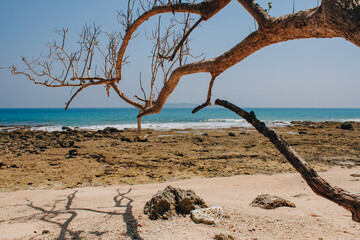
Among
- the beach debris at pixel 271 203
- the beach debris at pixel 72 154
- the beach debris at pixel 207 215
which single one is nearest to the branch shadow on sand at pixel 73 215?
the beach debris at pixel 207 215

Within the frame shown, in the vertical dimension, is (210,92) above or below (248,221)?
above

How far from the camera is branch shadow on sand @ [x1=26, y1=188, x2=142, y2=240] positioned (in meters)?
3.62

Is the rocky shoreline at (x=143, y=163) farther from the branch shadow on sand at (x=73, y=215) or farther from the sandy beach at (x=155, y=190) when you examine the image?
the branch shadow on sand at (x=73, y=215)

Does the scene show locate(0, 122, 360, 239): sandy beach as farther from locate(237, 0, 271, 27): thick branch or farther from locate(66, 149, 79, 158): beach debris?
locate(237, 0, 271, 27): thick branch

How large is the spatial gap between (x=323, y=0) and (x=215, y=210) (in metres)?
3.15

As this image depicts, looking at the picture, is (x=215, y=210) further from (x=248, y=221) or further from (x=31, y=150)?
(x=31, y=150)

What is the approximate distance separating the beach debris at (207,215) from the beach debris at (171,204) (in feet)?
0.62

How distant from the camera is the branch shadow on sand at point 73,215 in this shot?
3615mm

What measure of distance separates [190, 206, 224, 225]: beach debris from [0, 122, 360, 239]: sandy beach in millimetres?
102

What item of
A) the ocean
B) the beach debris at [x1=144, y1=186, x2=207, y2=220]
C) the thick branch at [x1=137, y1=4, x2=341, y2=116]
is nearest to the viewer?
the thick branch at [x1=137, y1=4, x2=341, y2=116]

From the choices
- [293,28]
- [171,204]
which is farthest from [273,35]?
[171,204]

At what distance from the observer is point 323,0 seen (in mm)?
2045

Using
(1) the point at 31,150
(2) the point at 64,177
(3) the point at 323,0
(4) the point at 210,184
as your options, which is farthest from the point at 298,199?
(1) the point at 31,150

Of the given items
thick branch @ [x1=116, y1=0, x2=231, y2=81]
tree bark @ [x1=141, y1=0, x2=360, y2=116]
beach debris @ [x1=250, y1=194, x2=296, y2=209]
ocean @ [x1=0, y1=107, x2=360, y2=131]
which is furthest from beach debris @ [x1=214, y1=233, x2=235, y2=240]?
ocean @ [x1=0, y1=107, x2=360, y2=131]
